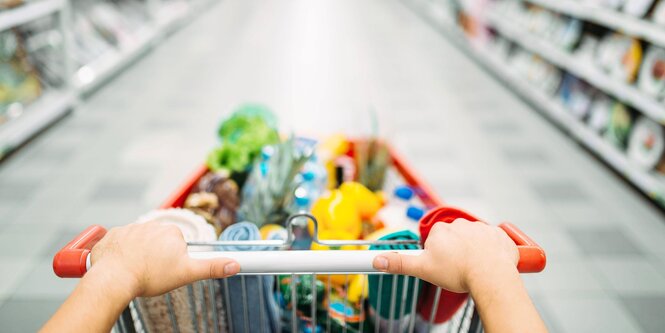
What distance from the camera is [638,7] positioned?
307 centimetres

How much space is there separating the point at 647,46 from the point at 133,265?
11.4ft

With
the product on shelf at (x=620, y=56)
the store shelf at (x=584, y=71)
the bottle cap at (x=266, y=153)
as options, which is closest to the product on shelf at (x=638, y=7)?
the product on shelf at (x=620, y=56)

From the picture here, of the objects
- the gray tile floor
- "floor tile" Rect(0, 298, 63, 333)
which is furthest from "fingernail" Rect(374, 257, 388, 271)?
"floor tile" Rect(0, 298, 63, 333)

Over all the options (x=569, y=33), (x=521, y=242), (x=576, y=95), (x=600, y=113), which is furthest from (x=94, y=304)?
(x=569, y=33)

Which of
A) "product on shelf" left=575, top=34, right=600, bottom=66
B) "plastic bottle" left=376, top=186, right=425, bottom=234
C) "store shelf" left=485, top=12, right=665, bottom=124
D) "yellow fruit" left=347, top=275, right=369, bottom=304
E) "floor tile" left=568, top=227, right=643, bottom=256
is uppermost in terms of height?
"product on shelf" left=575, top=34, right=600, bottom=66

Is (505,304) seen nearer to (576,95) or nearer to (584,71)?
(584,71)

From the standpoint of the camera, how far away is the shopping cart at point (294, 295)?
883 mm

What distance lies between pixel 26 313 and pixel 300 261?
1649 mm

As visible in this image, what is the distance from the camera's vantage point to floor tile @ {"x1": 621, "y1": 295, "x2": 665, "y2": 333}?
2.01 meters

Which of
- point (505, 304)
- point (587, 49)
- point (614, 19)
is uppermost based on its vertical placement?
point (614, 19)

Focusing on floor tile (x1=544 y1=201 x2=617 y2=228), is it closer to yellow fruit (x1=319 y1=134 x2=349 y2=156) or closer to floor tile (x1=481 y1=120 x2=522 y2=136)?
floor tile (x1=481 y1=120 x2=522 y2=136)

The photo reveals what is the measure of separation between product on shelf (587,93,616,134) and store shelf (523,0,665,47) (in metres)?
0.51

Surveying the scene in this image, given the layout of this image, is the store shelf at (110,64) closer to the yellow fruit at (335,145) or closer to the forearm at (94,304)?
the yellow fruit at (335,145)

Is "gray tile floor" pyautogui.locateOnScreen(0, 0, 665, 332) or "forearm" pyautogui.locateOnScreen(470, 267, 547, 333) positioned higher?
"forearm" pyautogui.locateOnScreen(470, 267, 547, 333)
